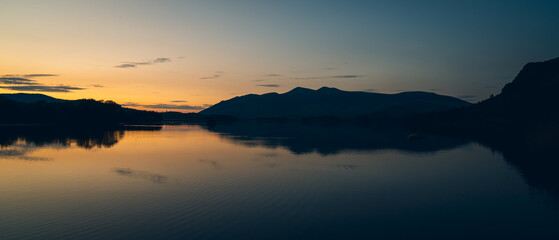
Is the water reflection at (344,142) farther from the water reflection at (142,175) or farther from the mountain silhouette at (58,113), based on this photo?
the mountain silhouette at (58,113)

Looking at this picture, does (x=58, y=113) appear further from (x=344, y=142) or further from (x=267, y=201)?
(x=267, y=201)

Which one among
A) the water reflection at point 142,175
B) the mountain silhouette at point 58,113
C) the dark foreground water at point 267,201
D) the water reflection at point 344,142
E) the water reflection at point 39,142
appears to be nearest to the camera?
the dark foreground water at point 267,201

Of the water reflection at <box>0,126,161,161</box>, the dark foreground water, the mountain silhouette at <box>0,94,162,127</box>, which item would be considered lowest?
the dark foreground water

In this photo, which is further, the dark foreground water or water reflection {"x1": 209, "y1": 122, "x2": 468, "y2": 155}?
water reflection {"x1": 209, "y1": 122, "x2": 468, "y2": 155}

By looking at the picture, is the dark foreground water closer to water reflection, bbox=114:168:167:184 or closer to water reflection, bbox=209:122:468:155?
water reflection, bbox=114:168:167:184

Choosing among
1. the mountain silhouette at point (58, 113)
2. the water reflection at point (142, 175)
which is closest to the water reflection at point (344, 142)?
the water reflection at point (142, 175)

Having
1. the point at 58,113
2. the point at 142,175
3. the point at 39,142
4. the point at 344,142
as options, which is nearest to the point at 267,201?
the point at 142,175

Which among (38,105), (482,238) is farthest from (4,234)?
(38,105)

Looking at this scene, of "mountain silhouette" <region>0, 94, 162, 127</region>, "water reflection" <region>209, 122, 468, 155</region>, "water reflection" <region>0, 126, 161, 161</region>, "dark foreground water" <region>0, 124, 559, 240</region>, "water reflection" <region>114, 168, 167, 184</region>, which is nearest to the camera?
"dark foreground water" <region>0, 124, 559, 240</region>

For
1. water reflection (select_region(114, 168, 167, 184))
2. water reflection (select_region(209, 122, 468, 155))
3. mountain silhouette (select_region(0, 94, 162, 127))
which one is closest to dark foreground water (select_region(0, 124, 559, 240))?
water reflection (select_region(114, 168, 167, 184))

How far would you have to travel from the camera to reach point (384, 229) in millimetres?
18969

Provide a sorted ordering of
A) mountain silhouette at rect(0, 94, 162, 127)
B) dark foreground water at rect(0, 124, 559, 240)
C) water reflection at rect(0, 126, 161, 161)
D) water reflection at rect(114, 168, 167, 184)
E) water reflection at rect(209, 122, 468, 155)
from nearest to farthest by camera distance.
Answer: dark foreground water at rect(0, 124, 559, 240) < water reflection at rect(114, 168, 167, 184) < water reflection at rect(0, 126, 161, 161) < water reflection at rect(209, 122, 468, 155) < mountain silhouette at rect(0, 94, 162, 127)

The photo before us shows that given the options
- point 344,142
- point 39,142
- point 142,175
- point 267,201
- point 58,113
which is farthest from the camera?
point 58,113

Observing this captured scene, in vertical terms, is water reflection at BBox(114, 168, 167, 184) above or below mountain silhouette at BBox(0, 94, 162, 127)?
below
